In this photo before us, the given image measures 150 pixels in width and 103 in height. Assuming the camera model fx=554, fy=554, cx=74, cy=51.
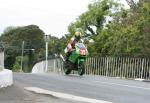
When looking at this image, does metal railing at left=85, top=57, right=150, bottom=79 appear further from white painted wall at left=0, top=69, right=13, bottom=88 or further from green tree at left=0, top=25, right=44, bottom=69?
green tree at left=0, top=25, right=44, bottom=69

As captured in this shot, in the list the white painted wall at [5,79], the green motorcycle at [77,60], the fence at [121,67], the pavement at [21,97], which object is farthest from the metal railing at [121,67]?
the pavement at [21,97]

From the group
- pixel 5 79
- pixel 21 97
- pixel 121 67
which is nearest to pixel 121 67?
pixel 121 67

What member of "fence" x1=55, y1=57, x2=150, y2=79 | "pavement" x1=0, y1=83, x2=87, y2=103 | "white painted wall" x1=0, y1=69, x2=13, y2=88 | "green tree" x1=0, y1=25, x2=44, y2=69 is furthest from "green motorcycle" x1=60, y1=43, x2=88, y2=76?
"green tree" x1=0, y1=25, x2=44, y2=69

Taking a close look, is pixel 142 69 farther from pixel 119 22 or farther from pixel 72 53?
pixel 119 22

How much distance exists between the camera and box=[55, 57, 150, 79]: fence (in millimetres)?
25547

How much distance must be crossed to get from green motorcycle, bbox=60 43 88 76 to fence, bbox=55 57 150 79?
4344 millimetres

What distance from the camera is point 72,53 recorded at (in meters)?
22.1

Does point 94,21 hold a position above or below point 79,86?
above

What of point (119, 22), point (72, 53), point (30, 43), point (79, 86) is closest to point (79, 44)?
point (72, 53)

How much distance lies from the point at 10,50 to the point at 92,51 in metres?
43.7

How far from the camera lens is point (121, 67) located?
88.0 feet

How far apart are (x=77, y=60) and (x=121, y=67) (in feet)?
18.1

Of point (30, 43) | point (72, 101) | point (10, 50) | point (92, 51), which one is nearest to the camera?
point (72, 101)

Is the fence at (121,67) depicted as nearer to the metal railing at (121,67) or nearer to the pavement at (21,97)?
the metal railing at (121,67)
